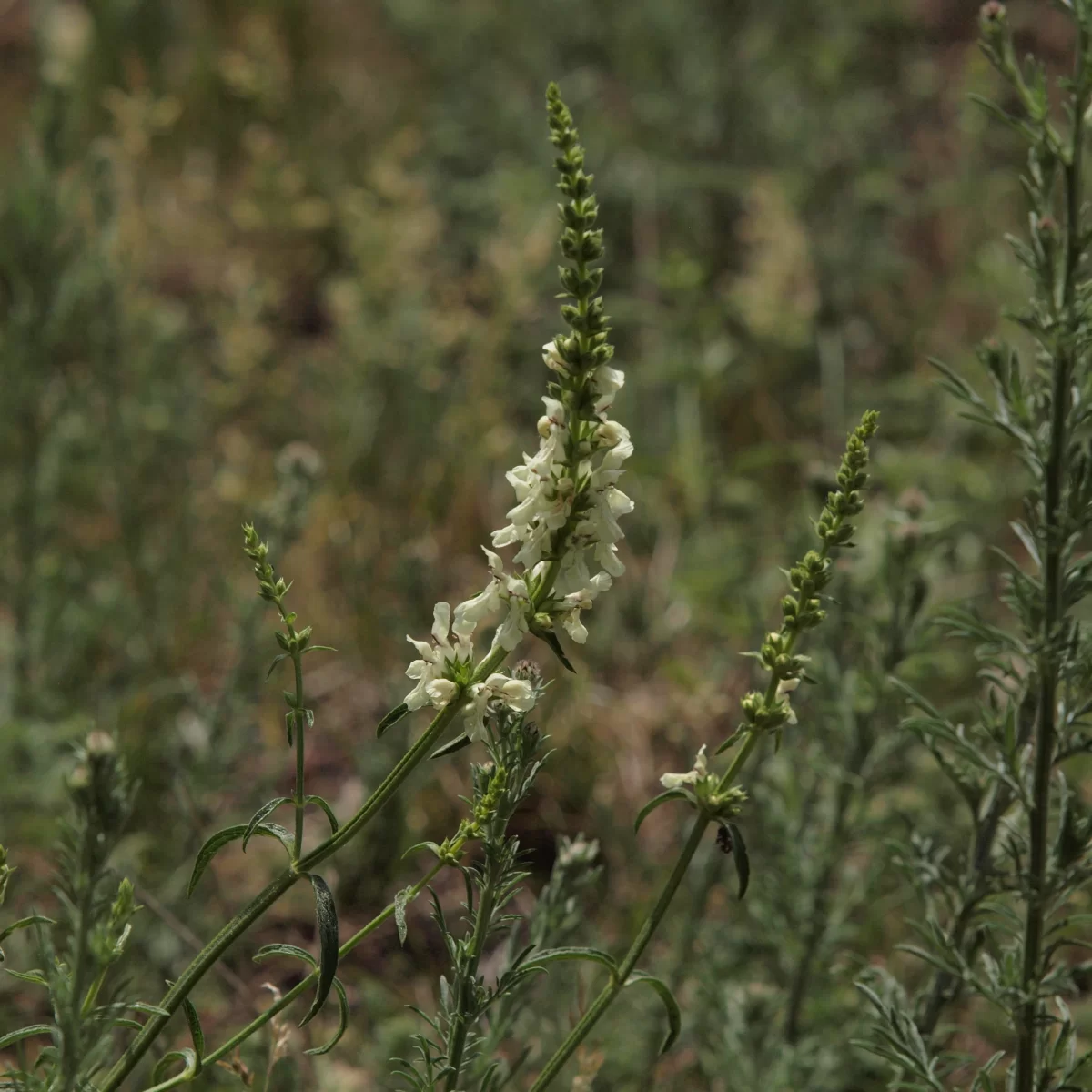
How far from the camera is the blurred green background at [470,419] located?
2.88 m

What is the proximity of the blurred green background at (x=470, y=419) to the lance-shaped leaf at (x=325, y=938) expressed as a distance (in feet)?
2.35

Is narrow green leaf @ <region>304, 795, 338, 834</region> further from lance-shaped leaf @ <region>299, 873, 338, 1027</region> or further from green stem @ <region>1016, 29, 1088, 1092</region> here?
green stem @ <region>1016, 29, 1088, 1092</region>

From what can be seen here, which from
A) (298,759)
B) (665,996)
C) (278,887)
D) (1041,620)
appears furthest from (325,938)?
(1041,620)

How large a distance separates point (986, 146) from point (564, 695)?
4.32 meters

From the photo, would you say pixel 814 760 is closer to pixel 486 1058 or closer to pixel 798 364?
pixel 486 1058

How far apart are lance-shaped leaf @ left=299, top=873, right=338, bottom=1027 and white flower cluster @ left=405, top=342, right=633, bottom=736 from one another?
248 mm

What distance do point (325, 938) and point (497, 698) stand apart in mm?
351

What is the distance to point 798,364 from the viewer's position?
527 centimetres

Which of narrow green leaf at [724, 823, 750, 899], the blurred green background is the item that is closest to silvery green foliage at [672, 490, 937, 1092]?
the blurred green background

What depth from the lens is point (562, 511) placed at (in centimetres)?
151

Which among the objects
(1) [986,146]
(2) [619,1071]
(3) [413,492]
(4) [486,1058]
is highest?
(1) [986,146]

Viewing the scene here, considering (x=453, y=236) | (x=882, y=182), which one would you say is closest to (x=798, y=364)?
(x=882, y=182)

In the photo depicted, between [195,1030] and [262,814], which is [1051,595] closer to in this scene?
[262,814]

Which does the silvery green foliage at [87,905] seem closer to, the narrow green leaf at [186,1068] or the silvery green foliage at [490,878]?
the narrow green leaf at [186,1068]
